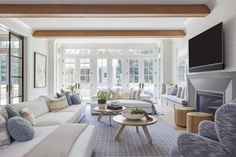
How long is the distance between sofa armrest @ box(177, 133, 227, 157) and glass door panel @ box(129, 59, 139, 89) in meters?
7.42

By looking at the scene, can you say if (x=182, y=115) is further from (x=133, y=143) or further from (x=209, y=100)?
(x=133, y=143)

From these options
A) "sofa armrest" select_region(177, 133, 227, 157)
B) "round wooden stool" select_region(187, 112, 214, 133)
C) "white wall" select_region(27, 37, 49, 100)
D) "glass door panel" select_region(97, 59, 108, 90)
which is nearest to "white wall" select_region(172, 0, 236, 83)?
"round wooden stool" select_region(187, 112, 214, 133)

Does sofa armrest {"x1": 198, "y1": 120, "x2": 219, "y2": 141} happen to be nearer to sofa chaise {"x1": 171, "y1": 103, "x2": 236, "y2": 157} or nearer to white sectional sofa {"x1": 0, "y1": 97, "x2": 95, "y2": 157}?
sofa chaise {"x1": 171, "y1": 103, "x2": 236, "y2": 157}

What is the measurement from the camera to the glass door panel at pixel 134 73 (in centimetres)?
929

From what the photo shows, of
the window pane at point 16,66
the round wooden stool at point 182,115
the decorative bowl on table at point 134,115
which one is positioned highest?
the window pane at point 16,66

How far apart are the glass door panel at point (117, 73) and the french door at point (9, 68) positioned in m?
4.35

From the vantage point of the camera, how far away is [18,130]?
8.00 feet

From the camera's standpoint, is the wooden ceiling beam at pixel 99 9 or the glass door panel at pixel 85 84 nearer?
the wooden ceiling beam at pixel 99 9

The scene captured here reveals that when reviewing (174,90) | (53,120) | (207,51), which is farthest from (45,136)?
(174,90)

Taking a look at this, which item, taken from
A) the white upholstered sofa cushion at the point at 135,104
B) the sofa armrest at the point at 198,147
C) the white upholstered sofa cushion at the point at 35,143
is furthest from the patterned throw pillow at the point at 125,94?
the sofa armrest at the point at 198,147

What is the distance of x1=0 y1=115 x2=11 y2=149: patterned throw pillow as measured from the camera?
2261 mm

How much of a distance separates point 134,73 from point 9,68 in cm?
537

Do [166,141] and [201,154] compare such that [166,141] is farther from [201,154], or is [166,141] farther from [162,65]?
[162,65]

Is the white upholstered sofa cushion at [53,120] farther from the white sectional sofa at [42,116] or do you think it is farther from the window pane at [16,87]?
the window pane at [16,87]
